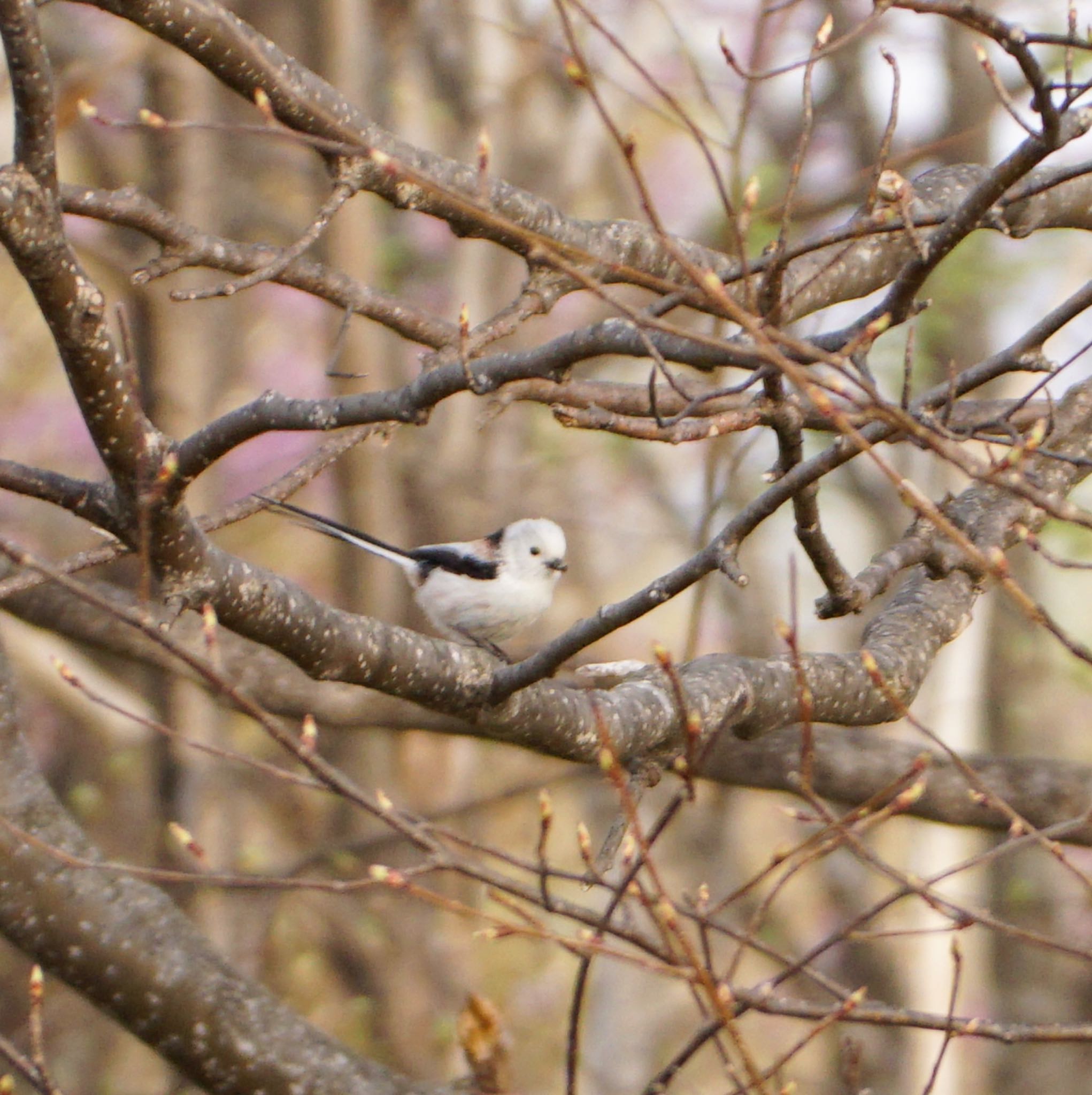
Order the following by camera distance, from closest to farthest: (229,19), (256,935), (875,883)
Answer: (229,19) → (256,935) → (875,883)

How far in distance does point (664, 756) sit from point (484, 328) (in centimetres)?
105

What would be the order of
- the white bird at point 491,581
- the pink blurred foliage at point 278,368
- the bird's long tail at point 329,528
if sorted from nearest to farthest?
the bird's long tail at point 329,528, the white bird at point 491,581, the pink blurred foliage at point 278,368

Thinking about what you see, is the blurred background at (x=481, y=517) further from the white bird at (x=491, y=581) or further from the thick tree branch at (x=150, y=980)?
the thick tree branch at (x=150, y=980)

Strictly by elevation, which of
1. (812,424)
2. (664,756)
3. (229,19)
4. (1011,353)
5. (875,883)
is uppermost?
(875,883)

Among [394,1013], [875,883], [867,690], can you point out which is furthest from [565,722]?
[875,883]

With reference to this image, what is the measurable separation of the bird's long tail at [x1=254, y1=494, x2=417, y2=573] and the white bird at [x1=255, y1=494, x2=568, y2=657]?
0.41 m

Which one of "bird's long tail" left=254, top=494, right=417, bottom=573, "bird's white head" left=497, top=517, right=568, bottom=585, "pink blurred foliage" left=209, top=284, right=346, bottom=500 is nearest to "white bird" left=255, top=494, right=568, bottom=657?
"bird's white head" left=497, top=517, right=568, bottom=585

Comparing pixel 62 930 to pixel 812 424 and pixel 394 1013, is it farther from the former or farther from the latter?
pixel 394 1013

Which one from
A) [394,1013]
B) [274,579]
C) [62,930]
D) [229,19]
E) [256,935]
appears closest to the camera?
[274,579]

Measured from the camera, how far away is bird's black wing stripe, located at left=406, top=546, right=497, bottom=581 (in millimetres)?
5340

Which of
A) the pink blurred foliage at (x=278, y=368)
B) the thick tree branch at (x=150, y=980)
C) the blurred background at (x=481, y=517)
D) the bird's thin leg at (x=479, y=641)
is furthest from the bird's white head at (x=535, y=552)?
the pink blurred foliage at (x=278, y=368)

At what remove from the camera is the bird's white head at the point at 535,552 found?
17.6 ft

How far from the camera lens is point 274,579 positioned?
2602 millimetres

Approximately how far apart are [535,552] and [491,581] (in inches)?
9.6
